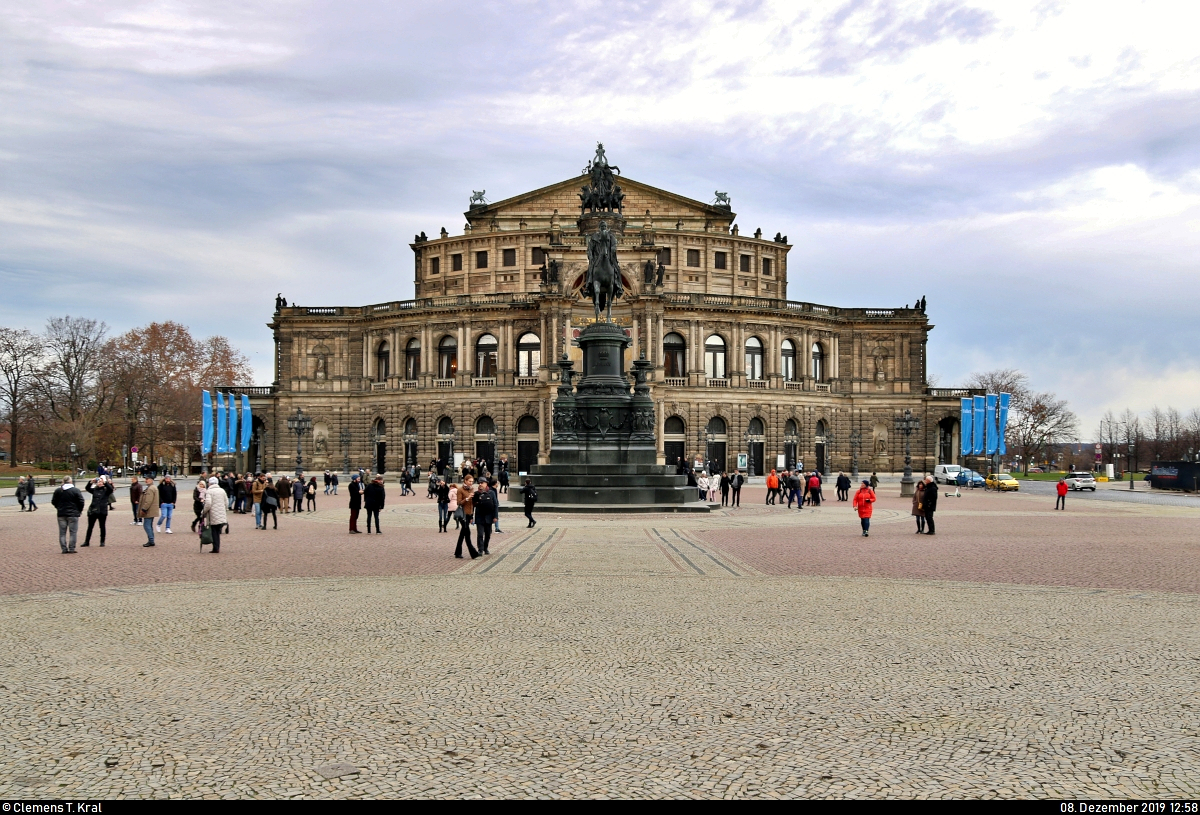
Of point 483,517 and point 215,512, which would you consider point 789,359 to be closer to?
point 483,517

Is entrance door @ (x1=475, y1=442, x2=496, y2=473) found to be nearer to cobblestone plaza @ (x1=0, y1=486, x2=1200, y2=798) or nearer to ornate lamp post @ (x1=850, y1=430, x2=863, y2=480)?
ornate lamp post @ (x1=850, y1=430, x2=863, y2=480)

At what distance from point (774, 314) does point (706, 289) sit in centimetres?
781

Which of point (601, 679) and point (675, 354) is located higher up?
point (675, 354)

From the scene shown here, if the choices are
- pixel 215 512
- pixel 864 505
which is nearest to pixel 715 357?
pixel 864 505

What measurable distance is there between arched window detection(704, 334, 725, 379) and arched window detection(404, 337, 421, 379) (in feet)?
79.1

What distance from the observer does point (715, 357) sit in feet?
249

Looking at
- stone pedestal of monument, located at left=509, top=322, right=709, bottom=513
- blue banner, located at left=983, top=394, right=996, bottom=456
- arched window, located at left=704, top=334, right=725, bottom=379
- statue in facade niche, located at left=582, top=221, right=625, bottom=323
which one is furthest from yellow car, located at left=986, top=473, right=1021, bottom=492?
statue in facade niche, located at left=582, top=221, right=625, bottom=323

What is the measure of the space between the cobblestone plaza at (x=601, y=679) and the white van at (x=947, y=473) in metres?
51.4

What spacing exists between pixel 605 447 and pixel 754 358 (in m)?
46.3

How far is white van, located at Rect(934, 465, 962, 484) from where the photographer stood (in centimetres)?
6650

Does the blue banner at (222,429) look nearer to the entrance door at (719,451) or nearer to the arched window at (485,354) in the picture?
the arched window at (485,354)

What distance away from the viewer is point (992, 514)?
33719 millimetres

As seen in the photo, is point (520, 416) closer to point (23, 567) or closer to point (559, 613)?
point (23, 567)
